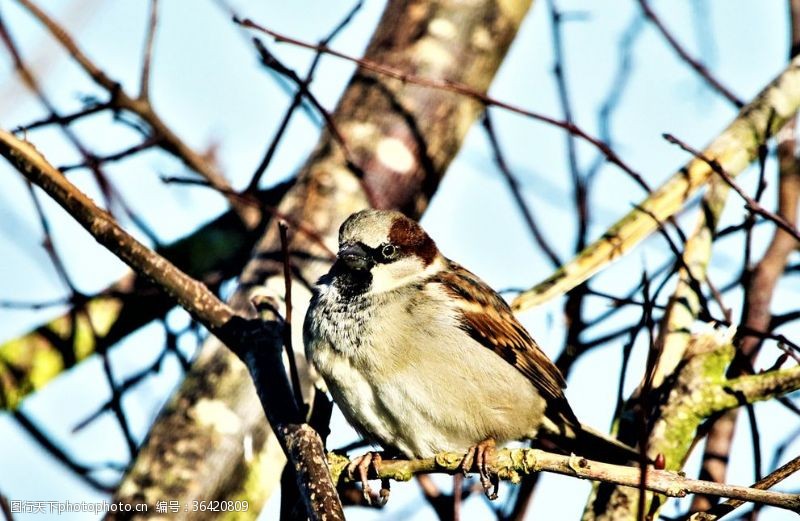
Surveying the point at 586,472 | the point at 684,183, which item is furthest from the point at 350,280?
the point at 586,472

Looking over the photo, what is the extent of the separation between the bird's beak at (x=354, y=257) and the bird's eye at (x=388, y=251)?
78mm

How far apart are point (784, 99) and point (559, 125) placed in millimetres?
1019

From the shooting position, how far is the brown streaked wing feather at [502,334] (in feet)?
11.1

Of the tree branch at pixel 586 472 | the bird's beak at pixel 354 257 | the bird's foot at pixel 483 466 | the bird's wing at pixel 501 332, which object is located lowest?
the tree branch at pixel 586 472

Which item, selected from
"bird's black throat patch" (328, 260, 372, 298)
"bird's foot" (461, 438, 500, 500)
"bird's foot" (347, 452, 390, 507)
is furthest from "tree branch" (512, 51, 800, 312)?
"bird's foot" (347, 452, 390, 507)

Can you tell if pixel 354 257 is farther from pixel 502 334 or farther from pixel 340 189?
pixel 340 189

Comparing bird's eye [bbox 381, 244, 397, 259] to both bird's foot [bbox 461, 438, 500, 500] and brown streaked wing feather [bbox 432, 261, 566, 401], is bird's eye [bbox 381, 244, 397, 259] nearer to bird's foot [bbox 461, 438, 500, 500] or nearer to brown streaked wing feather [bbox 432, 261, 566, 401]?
brown streaked wing feather [bbox 432, 261, 566, 401]

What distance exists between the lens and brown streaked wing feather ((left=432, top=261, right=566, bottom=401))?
3391 mm

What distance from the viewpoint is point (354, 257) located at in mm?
3389

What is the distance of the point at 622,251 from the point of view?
3.42m

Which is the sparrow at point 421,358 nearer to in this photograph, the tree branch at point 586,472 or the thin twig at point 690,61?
the tree branch at point 586,472

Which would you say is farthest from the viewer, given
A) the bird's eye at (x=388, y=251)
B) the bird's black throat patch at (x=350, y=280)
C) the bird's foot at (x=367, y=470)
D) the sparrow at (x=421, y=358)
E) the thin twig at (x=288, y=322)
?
the bird's eye at (x=388, y=251)

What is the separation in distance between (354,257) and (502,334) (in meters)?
0.58

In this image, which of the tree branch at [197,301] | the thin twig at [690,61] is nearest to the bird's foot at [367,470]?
the tree branch at [197,301]
